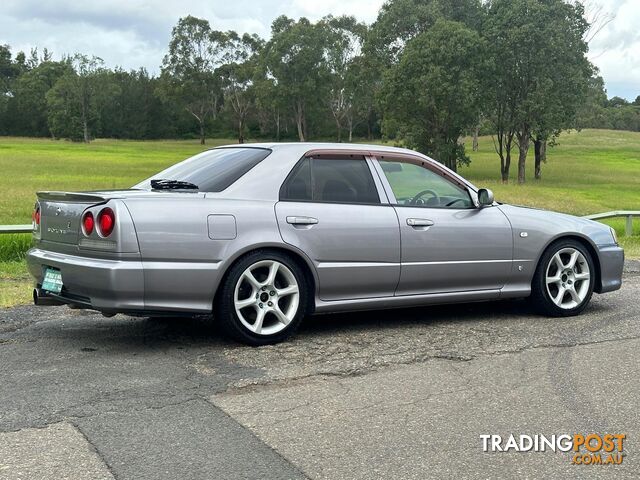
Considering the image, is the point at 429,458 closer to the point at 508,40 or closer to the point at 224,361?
the point at 224,361

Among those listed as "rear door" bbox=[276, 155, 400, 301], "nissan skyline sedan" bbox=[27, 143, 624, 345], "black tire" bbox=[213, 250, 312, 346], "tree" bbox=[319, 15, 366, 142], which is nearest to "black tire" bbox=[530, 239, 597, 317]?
"nissan skyline sedan" bbox=[27, 143, 624, 345]

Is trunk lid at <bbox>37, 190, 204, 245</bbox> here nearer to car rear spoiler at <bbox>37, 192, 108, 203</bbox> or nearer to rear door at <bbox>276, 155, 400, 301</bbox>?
car rear spoiler at <bbox>37, 192, 108, 203</bbox>

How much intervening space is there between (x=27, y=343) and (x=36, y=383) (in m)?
1.13

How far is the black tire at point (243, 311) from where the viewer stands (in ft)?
17.4

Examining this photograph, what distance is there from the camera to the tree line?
43875 millimetres

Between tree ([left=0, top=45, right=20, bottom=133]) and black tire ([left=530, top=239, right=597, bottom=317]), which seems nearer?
black tire ([left=530, top=239, right=597, bottom=317])

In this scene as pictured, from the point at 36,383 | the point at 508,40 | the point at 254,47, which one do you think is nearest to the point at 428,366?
the point at 36,383

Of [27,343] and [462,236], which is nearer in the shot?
[27,343]

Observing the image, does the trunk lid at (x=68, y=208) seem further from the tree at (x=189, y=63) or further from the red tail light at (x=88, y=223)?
the tree at (x=189, y=63)

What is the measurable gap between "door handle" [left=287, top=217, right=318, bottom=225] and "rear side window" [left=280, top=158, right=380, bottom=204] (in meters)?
0.20

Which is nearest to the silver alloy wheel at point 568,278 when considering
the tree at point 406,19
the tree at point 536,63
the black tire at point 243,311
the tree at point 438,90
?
the black tire at point 243,311

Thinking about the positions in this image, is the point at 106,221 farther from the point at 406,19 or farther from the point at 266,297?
the point at 406,19

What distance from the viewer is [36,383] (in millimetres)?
4512

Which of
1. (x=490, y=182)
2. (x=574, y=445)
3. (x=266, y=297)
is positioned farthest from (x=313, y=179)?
(x=490, y=182)
